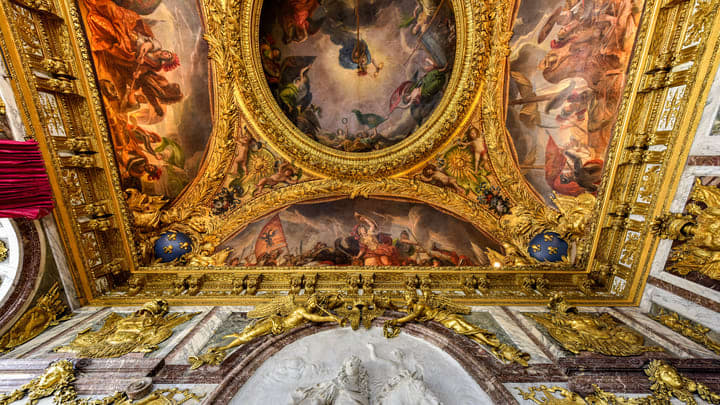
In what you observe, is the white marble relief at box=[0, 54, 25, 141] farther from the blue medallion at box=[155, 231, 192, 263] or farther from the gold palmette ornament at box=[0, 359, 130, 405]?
the gold palmette ornament at box=[0, 359, 130, 405]

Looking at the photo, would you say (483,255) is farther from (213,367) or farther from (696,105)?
(213,367)

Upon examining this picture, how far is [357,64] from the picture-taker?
7.40 meters

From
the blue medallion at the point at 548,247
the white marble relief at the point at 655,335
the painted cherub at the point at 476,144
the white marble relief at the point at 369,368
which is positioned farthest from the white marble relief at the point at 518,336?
the painted cherub at the point at 476,144

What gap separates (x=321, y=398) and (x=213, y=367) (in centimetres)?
196

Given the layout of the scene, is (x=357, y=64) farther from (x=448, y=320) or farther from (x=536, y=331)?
(x=536, y=331)

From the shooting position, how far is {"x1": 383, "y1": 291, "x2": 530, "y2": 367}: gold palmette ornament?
421 cm

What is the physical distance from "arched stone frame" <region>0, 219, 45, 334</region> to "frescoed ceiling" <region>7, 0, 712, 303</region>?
118cm

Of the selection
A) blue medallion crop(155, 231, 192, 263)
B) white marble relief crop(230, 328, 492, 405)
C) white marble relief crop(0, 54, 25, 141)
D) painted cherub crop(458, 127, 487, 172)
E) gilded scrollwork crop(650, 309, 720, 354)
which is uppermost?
white marble relief crop(0, 54, 25, 141)

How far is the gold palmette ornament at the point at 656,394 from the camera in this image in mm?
3531

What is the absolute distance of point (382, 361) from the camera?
4277 mm

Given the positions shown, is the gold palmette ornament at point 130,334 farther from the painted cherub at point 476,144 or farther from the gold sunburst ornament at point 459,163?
the painted cherub at point 476,144

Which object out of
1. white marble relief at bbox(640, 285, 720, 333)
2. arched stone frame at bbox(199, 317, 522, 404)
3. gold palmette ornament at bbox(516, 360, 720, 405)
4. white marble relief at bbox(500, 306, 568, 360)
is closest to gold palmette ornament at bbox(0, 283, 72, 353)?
arched stone frame at bbox(199, 317, 522, 404)

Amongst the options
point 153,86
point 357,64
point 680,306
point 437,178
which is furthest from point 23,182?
point 680,306

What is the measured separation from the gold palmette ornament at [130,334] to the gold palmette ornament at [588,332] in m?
7.32
